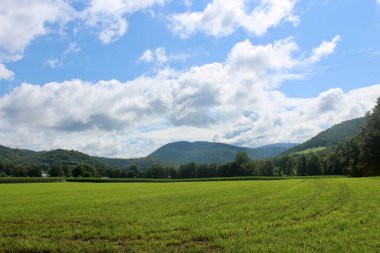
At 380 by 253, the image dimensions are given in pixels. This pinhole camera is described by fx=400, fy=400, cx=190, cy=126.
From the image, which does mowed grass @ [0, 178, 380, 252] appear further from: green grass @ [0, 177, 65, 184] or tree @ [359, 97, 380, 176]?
green grass @ [0, 177, 65, 184]

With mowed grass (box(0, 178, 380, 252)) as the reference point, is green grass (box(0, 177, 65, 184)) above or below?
above

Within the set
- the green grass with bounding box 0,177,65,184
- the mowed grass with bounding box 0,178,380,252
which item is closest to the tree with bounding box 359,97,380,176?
the mowed grass with bounding box 0,178,380,252

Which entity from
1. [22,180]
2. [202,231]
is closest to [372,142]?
[202,231]

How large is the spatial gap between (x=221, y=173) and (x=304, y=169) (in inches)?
1529

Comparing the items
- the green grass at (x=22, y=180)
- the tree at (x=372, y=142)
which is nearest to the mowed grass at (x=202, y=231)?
the tree at (x=372, y=142)

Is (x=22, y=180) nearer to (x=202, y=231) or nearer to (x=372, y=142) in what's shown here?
(x=372, y=142)

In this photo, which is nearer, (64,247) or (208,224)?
(64,247)

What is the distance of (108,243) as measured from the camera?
15.1 meters

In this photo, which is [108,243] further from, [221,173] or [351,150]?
[221,173]

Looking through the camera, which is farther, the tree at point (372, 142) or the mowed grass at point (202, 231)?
the tree at point (372, 142)

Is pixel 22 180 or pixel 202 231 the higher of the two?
pixel 22 180

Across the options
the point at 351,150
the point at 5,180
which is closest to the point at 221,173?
the point at 351,150

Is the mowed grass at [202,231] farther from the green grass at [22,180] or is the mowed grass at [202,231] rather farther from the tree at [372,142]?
the green grass at [22,180]

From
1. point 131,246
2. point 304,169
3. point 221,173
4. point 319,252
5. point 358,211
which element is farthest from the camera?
point 221,173
